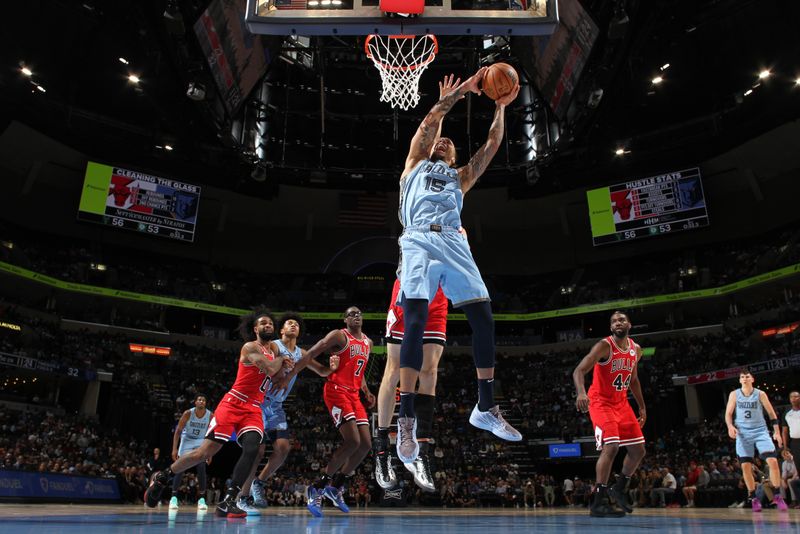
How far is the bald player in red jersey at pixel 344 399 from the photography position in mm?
7137

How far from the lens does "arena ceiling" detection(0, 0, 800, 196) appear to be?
61.0ft

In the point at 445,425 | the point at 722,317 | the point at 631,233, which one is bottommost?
the point at 445,425

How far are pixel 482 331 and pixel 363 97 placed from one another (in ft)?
71.0

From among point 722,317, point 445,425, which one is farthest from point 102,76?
point 722,317

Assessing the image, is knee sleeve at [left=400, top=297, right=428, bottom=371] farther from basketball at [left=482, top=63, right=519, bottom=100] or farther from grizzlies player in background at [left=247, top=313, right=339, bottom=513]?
grizzlies player in background at [left=247, top=313, right=339, bottom=513]

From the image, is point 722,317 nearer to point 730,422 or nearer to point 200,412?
point 730,422

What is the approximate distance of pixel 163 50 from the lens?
698 inches

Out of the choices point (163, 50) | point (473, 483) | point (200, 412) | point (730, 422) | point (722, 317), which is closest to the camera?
point (730, 422)

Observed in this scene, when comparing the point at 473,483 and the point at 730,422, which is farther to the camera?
the point at 473,483

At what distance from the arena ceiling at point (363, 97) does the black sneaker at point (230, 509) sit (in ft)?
39.6

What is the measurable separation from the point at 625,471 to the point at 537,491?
1595cm

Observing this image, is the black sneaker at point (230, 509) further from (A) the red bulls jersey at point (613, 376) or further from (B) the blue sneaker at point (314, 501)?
(A) the red bulls jersey at point (613, 376)

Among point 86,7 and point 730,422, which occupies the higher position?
point 86,7

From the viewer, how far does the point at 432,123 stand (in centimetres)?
478
